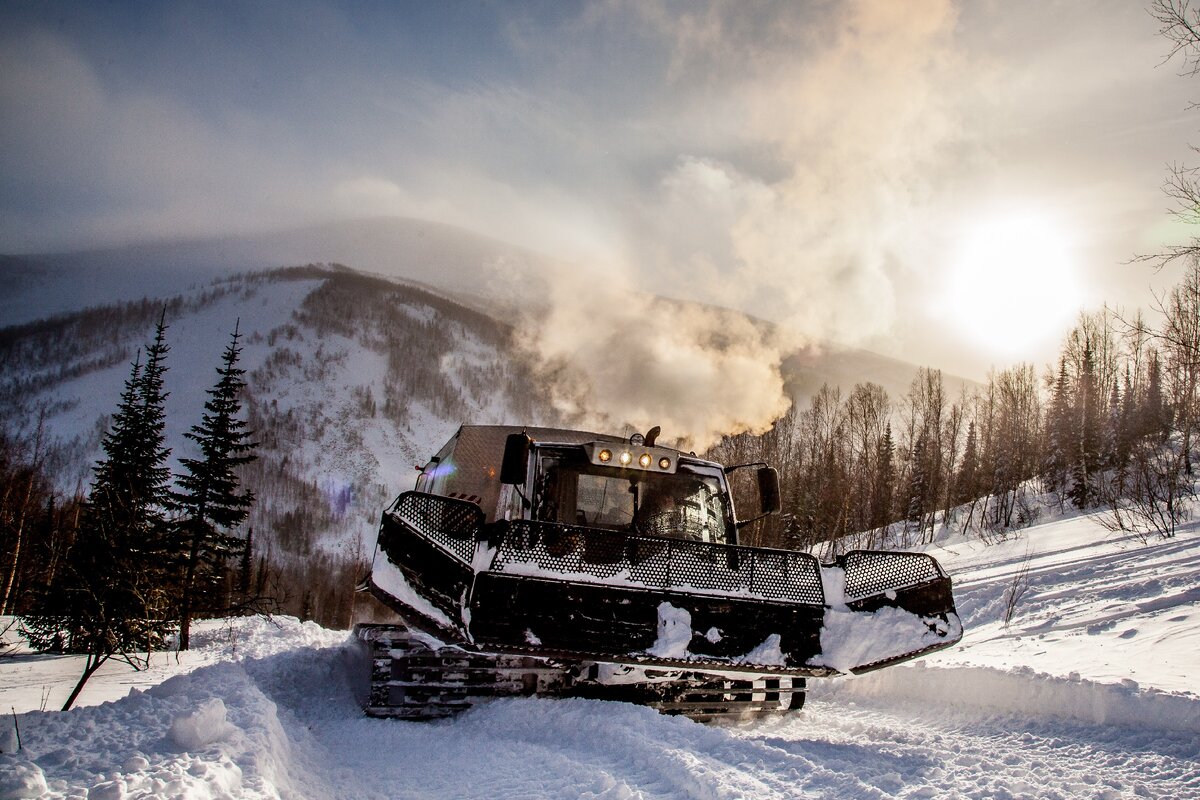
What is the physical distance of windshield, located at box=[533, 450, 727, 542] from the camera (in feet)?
20.2

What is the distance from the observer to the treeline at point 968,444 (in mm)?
34531

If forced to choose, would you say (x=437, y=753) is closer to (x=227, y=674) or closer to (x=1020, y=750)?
(x=227, y=674)

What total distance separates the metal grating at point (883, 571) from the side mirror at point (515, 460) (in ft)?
8.60

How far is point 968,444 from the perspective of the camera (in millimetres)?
49219

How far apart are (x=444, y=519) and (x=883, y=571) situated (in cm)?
334

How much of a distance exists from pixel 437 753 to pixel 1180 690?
4589 mm

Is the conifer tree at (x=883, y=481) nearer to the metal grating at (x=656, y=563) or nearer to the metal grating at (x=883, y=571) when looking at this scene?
the metal grating at (x=883, y=571)

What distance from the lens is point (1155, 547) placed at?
478 inches

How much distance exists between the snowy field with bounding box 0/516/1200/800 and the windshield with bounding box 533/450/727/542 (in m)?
1.67

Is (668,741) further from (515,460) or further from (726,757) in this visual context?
(515,460)

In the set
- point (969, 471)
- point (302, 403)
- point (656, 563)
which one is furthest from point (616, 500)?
point (302, 403)

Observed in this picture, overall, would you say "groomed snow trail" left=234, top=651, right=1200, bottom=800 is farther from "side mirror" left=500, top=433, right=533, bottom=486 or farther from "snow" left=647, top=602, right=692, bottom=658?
"side mirror" left=500, top=433, right=533, bottom=486

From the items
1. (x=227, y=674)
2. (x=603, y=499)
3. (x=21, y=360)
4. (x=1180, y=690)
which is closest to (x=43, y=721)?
(x=227, y=674)

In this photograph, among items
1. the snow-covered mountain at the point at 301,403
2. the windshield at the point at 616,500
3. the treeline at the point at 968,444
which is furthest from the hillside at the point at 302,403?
the windshield at the point at 616,500
